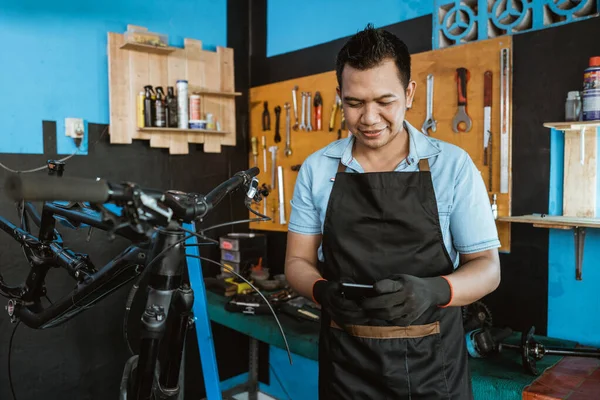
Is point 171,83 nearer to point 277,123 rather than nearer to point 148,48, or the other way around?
point 148,48

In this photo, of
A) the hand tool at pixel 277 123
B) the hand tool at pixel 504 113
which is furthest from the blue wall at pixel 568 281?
the hand tool at pixel 277 123

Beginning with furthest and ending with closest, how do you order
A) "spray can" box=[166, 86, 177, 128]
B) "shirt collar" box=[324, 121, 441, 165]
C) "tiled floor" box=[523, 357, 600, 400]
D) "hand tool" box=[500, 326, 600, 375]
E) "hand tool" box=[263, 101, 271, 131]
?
"hand tool" box=[263, 101, 271, 131] → "spray can" box=[166, 86, 177, 128] → "hand tool" box=[500, 326, 600, 375] → "tiled floor" box=[523, 357, 600, 400] → "shirt collar" box=[324, 121, 441, 165]

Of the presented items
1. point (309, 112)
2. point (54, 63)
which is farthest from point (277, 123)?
point (54, 63)

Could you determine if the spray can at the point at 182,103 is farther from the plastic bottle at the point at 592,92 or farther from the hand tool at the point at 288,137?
the plastic bottle at the point at 592,92

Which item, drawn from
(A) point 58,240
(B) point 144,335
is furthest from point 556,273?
(A) point 58,240

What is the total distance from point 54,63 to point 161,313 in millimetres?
2139

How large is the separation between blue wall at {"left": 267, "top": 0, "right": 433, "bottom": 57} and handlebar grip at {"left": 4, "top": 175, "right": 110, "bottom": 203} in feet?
7.45

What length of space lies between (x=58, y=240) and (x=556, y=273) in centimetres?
215

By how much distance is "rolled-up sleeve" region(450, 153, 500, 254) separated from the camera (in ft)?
4.21

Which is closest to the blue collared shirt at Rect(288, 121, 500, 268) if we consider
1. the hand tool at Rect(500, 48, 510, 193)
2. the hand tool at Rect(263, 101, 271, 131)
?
the hand tool at Rect(500, 48, 510, 193)

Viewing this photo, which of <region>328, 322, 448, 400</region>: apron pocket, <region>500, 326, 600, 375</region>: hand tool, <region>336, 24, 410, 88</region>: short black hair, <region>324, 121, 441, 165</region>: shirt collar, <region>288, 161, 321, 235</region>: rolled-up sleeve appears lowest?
<region>500, 326, 600, 375</region>: hand tool

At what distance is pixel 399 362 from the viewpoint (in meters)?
1.32

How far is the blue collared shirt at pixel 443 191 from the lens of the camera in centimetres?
129

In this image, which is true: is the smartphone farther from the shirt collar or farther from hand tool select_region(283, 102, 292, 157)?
hand tool select_region(283, 102, 292, 157)
